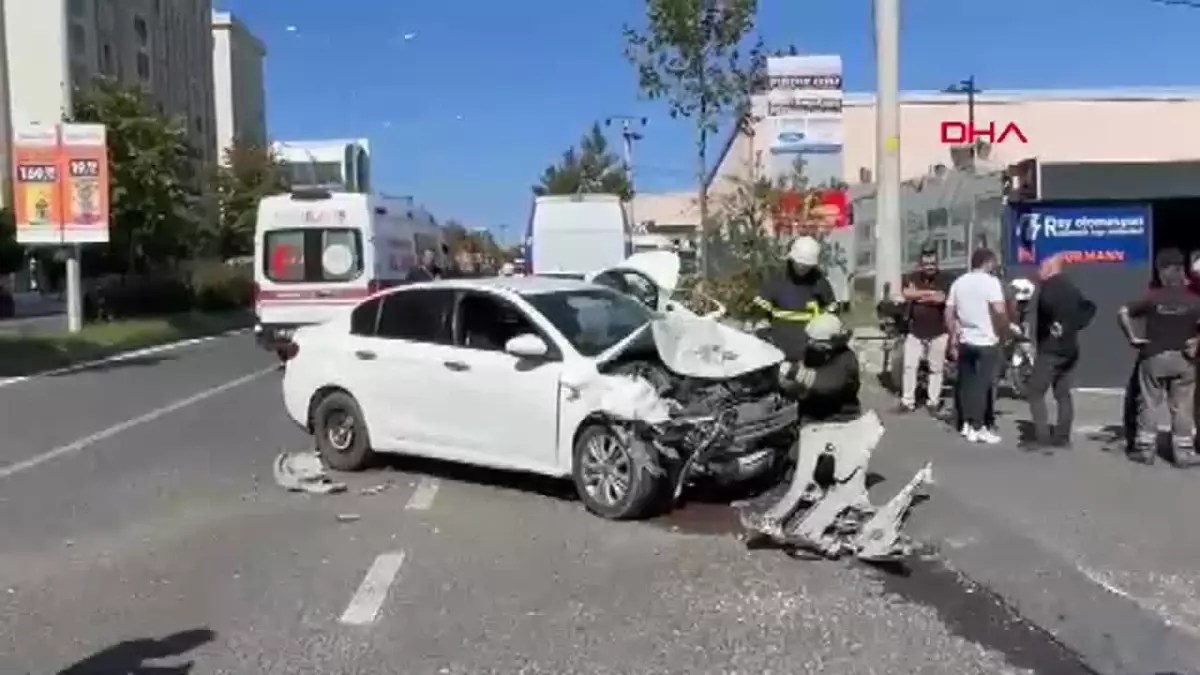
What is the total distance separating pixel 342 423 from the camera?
466 inches

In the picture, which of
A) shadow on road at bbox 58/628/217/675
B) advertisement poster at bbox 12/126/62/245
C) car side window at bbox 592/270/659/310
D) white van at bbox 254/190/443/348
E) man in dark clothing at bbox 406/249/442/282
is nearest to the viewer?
shadow on road at bbox 58/628/217/675

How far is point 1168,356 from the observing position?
1119cm

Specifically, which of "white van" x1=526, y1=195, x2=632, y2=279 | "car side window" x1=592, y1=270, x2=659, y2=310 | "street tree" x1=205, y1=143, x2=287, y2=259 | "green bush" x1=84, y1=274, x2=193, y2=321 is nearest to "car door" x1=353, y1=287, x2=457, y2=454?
"car side window" x1=592, y1=270, x2=659, y2=310

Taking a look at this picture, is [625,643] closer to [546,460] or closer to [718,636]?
[718,636]

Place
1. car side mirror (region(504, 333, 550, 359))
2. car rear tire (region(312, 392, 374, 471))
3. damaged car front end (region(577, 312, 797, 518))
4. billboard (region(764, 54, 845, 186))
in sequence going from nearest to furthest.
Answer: damaged car front end (region(577, 312, 797, 518)) → car side mirror (region(504, 333, 550, 359)) → car rear tire (region(312, 392, 374, 471)) → billboard (region(764, 54, 845, 186))

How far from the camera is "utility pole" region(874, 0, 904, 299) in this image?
17594 millimetres

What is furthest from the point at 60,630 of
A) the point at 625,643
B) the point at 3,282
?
the point at 3,282

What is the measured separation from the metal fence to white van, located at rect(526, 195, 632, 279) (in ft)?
16.2

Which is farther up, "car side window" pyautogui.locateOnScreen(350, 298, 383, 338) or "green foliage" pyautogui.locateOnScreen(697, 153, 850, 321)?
"green foliage" pyautogui.locateOnScreen(697, 153, 850, 321)

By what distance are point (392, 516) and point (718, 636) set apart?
376cm

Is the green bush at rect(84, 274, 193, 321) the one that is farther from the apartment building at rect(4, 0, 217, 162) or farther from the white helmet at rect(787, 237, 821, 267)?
the apartment building at rect(4, 0, 217, 162)

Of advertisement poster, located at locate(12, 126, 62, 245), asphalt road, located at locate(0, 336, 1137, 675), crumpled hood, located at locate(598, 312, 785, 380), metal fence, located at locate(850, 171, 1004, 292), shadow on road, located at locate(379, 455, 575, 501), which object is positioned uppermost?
advertisement poster, located at locate(12, 126, 62, 245)

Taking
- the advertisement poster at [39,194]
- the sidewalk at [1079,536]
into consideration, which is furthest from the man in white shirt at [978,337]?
the advertisement poster at [39,194]

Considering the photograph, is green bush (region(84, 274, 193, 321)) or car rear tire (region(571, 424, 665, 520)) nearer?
car rear tire (region(571, 424, 665, 520))
